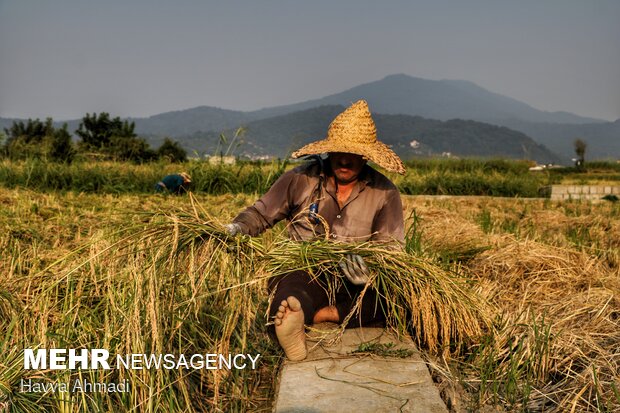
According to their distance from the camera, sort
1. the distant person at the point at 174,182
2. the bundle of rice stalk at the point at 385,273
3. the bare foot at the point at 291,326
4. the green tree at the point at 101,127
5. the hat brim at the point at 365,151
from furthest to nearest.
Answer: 1. the green tree at the point at 101,127
2. the distant person at the point at 174,182
3. the hat brim at the point at 365,151
4. the bundle of rice stalk at the point at 385,273
5. the bare foot at the point at 291,326

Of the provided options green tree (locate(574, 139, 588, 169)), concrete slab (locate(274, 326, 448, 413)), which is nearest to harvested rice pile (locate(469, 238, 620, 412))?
concrete slab (locate(274, 326, 448, 413))

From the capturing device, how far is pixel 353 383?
2.56 meters

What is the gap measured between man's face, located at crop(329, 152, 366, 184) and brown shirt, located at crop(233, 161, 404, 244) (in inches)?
3.1

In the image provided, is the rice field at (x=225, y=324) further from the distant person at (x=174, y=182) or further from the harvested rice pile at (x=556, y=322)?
the distant person at (x=174, y=182)

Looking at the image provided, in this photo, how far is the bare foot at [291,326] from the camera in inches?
107

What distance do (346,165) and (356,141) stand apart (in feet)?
0.46

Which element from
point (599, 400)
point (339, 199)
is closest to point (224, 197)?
point (339, 199)

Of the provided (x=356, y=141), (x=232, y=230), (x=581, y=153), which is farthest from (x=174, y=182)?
(x=581, y=153)

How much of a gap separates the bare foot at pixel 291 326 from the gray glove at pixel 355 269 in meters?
0.29

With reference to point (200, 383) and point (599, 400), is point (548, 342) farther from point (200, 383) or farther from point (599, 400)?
point (200, 383)

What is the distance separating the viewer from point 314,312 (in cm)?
318

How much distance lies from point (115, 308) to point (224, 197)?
5.49m

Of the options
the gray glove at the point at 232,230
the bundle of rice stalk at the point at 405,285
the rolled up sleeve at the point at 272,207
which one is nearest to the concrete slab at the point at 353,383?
the bundle of rice stalk at the point at 405,285

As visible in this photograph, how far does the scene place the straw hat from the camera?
135 inches
